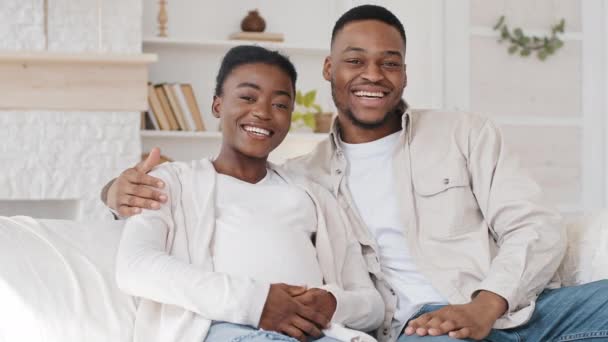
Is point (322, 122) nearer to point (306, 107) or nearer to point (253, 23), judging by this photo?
point (306, 107)

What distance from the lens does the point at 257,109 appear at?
1.79m

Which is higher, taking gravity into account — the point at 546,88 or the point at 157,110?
the point at 546,88

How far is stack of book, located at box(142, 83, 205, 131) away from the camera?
4195mm

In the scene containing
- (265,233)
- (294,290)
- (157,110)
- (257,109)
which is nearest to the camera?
(294,290)

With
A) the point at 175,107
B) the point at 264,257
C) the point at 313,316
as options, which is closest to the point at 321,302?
the point at 313,316

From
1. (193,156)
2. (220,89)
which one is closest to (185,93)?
(193,156)

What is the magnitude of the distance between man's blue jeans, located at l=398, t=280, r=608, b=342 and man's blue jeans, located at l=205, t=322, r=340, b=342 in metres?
0.30

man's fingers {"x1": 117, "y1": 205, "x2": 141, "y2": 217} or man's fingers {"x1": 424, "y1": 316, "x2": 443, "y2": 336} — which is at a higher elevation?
man's fingers {"x1": 117, "y1": 205, "x2": 141, "y2": 217}

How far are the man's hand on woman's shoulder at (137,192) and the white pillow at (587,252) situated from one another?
0.87 metres

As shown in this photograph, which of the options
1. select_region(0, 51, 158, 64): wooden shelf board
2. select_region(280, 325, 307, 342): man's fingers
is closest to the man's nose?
select_region(280, 325, 307, 342): man's fingers

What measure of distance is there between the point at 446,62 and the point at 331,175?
2305 mm

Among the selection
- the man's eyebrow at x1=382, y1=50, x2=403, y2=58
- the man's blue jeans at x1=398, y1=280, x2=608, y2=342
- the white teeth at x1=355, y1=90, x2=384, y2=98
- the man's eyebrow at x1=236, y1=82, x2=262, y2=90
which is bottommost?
the man's blue jeans at x1=398, y1=280, x2=608, y2=342

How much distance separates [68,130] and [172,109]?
0.50m

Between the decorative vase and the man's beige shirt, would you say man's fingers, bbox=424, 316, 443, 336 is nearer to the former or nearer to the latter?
the man's beige shirt
